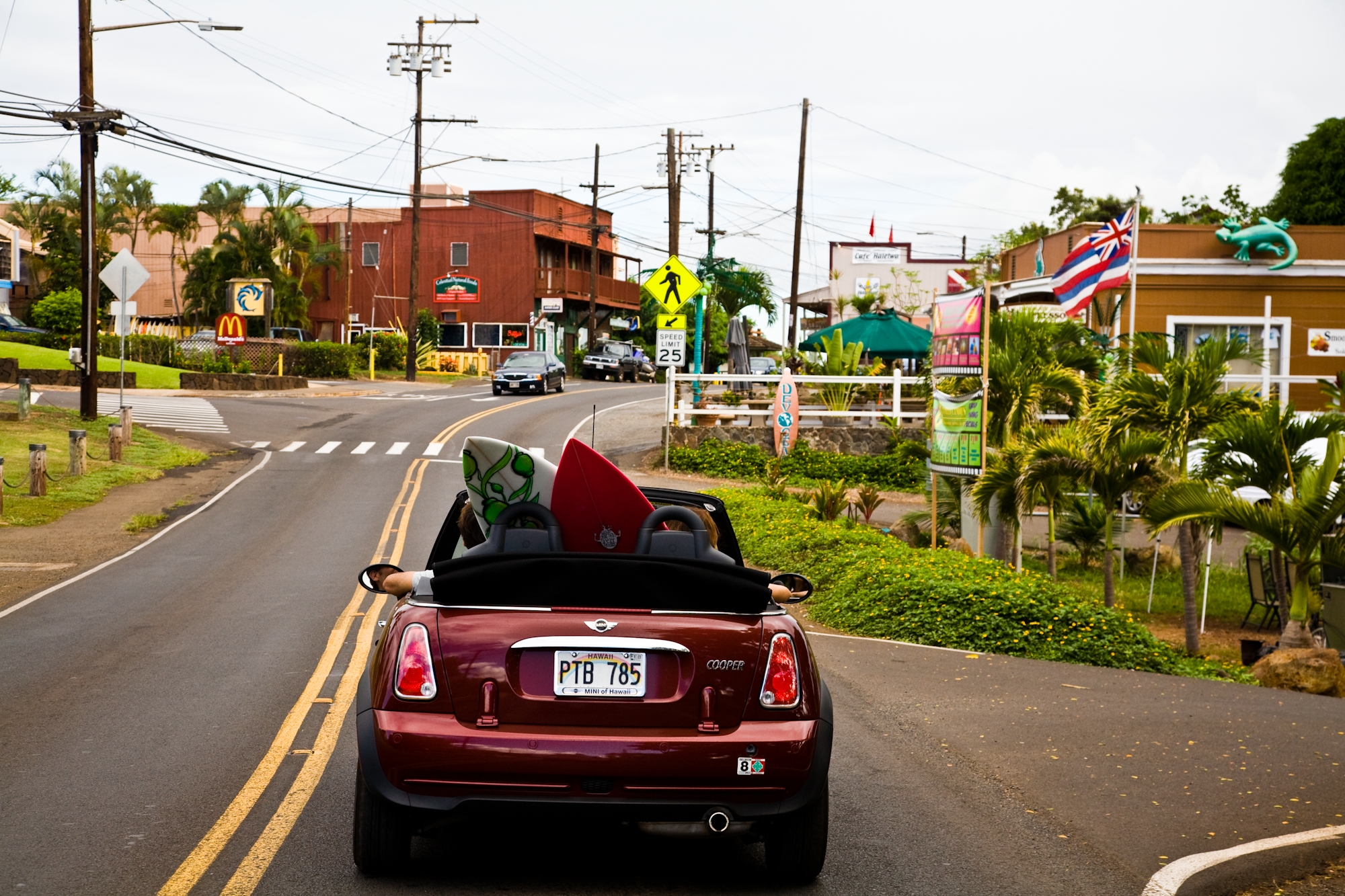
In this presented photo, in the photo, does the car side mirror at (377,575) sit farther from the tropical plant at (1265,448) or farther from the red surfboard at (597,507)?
the tropical plant at (1265,448)

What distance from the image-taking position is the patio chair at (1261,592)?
1438 cm

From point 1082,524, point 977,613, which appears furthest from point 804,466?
point 977,613

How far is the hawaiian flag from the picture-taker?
82.9 ft

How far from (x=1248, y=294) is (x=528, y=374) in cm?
2518

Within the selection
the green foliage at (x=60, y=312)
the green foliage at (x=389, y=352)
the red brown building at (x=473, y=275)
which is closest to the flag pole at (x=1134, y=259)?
the green foliage at (x=389, y=352)

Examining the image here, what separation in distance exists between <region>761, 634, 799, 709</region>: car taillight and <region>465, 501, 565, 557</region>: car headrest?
1027 millimetres

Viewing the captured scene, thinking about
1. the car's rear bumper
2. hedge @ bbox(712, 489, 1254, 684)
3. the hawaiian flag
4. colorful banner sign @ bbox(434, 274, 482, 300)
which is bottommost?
hedge @ bbox(712, 489, 1254, 684)

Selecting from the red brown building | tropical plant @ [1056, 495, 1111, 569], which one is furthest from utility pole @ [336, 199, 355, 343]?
tropical plant @ [1056, 495, 1111, 569]

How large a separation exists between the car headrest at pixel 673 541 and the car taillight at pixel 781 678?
49 centimetres

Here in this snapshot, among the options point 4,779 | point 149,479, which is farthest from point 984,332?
point 149,479

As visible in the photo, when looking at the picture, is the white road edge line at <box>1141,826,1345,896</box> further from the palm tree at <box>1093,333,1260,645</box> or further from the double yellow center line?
the palm tree at <box>1093,333,1260,645</box>

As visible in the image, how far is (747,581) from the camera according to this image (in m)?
4.89

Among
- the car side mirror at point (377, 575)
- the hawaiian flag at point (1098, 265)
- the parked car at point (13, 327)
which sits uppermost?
the hawaiian flag at point (1098, 265)

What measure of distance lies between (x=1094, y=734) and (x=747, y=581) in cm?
379
